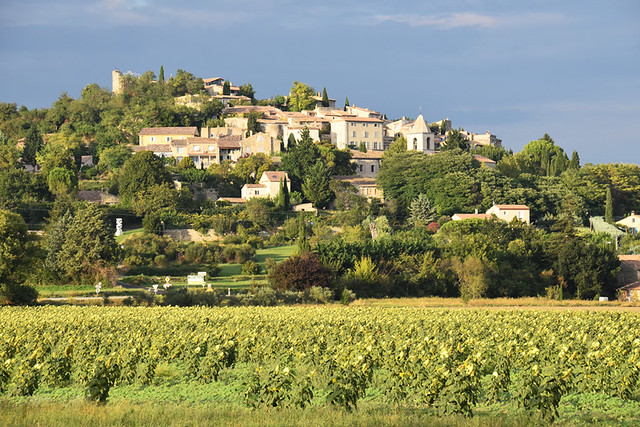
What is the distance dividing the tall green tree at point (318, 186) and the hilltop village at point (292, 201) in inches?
6.1

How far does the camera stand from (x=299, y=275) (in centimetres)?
4850

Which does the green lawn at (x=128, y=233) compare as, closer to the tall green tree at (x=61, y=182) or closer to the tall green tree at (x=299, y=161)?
the tall green tree at (x=61, y=182)

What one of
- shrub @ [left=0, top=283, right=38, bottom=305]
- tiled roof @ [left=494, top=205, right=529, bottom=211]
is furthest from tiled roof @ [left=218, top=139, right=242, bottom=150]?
shrub @ [left=0, top=283, right=38, bottom=305]

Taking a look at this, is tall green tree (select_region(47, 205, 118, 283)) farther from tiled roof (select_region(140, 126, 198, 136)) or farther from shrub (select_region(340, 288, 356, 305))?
tiled roof (select_region(140, 126, 198, 136))

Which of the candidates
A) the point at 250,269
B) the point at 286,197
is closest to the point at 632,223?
the point at 286,197

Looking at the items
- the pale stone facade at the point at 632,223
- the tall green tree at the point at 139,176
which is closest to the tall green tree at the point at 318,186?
the tall green tree at the point at 139,176

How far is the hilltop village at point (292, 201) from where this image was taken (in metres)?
52.8

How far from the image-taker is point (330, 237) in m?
69.1

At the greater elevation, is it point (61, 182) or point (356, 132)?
point (356, 132)

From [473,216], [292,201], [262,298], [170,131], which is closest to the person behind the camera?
[262,298]

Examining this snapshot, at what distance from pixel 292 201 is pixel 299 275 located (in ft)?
101

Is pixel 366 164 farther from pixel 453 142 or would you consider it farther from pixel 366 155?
pixel 453 142

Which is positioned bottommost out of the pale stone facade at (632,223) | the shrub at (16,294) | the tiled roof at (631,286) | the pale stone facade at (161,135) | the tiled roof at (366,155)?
the tiled roof at (631,286)

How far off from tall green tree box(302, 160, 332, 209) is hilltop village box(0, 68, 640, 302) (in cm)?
15
